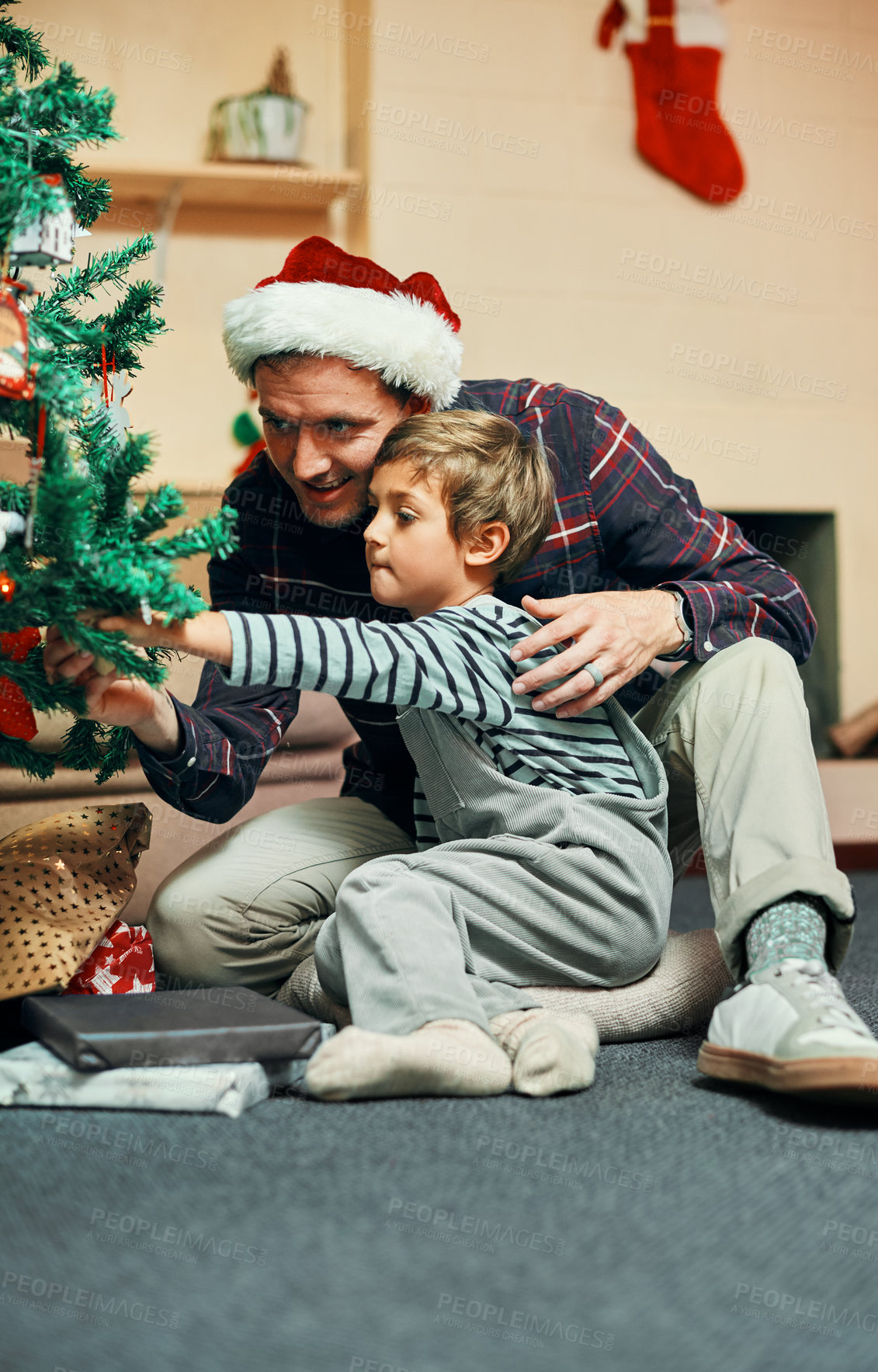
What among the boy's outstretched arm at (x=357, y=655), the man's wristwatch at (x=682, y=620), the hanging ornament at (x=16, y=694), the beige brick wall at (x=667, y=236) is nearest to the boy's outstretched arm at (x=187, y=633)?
the boy's outstretched arm at (x=357, y=655)

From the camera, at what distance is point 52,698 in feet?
3.09

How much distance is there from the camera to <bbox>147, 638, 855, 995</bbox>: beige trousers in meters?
0.96

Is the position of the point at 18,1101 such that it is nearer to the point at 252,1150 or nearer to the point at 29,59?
the point at 252,1150

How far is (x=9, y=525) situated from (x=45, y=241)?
0.21m

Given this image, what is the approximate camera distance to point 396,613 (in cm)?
129

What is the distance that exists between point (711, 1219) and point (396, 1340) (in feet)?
0.72

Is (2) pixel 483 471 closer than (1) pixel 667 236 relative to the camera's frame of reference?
Yes

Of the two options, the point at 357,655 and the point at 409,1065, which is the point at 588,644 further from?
the point at 409,1065

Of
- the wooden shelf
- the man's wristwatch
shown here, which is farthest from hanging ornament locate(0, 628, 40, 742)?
the wooden shelf

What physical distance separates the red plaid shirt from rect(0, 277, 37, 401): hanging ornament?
349 millimetres

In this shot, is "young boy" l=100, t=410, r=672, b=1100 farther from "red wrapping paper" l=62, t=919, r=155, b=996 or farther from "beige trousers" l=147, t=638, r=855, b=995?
"red wrapping paper" l=62, t=919, r=155, b=996

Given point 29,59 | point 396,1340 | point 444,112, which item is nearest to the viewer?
point 396,1340

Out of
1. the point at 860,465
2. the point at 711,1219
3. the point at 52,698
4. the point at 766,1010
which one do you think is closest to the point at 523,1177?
the point at 711,1219

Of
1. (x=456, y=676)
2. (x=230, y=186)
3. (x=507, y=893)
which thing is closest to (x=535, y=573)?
(x=456, y=676)
